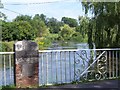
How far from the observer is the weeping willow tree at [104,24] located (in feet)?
41.0

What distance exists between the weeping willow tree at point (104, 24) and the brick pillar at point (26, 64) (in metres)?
6.09

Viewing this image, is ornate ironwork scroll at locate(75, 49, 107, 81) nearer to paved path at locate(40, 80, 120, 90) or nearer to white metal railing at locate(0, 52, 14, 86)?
paved path at locate(40, 80, 120, 90)

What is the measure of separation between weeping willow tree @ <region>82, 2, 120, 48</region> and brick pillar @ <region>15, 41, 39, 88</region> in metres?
6.09

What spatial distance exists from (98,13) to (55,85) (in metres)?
7.40

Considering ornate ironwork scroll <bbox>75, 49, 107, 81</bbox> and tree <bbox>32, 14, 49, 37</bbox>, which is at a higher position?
tree <bbox>32, 14, 49, 37</bbox>

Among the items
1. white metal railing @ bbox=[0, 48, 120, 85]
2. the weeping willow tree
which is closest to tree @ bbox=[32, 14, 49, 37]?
the weeping willow tree

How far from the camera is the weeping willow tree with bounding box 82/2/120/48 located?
12488 millimetres

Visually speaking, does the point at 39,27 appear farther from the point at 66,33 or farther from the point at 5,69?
the point at 5,69

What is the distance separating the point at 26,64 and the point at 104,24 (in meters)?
6.97

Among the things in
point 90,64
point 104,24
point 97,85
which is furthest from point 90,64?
point 104,24

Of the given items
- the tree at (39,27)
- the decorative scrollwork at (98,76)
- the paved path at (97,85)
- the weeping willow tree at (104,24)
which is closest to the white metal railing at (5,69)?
the paved path at (97,85)

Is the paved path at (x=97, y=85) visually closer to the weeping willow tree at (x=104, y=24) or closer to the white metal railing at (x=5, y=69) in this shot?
the white metal railing at (x=5, y=69)

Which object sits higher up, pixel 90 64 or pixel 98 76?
pixel 90 64

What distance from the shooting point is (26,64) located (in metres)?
6.85
